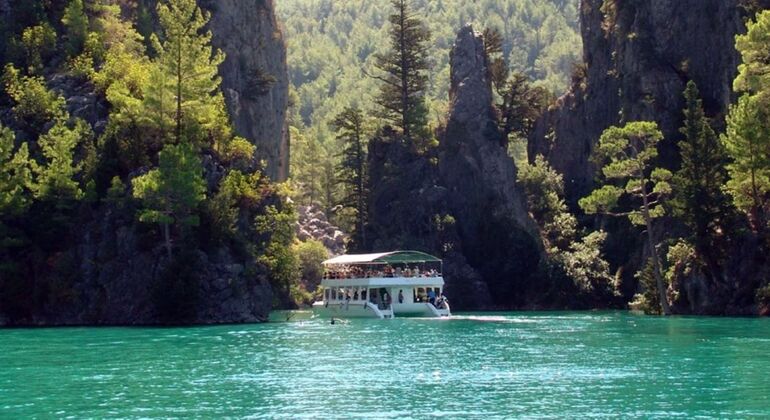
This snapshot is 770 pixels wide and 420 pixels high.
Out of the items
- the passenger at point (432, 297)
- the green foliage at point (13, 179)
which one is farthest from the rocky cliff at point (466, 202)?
the green foliage at point (13, 179)

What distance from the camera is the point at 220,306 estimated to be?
87.2 metres

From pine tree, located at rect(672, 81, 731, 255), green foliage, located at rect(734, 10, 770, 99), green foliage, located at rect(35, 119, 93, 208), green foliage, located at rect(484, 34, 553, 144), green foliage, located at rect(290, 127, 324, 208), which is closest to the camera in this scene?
green foliage, located at rect(734, 10, 770, 99)

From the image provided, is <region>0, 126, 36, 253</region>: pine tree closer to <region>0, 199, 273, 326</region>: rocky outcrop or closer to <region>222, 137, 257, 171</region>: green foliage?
<region>0, 199, 273, 326</region>: rocky outcrop

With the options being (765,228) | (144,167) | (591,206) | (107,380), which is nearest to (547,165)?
(591,206)

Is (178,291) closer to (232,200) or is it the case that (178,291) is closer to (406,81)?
(232,200)

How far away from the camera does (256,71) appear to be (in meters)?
135

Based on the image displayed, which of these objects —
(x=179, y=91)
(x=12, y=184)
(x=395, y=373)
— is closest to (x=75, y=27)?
(x=179, y=91)

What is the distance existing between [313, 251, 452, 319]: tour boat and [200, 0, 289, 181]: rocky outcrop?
28258 mm

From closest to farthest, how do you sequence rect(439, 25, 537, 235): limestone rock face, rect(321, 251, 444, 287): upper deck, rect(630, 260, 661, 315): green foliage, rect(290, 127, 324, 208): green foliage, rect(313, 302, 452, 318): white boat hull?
rect(313, 302, 452, 318): white boat hull, rect(321, 251, 444, 287): upper deck, rect(630, 260, 661, 315): green foliage, rect(439, 25, 537, 235): limestone rock face, rect(290, 127, 324, 208): green foliage

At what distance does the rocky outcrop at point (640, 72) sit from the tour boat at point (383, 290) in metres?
28.9

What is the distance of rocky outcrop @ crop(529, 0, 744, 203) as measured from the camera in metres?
110

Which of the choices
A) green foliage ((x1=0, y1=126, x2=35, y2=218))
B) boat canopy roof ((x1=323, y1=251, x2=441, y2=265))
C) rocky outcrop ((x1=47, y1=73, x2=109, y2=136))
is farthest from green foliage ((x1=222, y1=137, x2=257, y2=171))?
green foliage ((x1=0, y1=126, x2=35, y2=218))

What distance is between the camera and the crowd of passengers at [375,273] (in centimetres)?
9819

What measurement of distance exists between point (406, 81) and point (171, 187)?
57.1 meters
